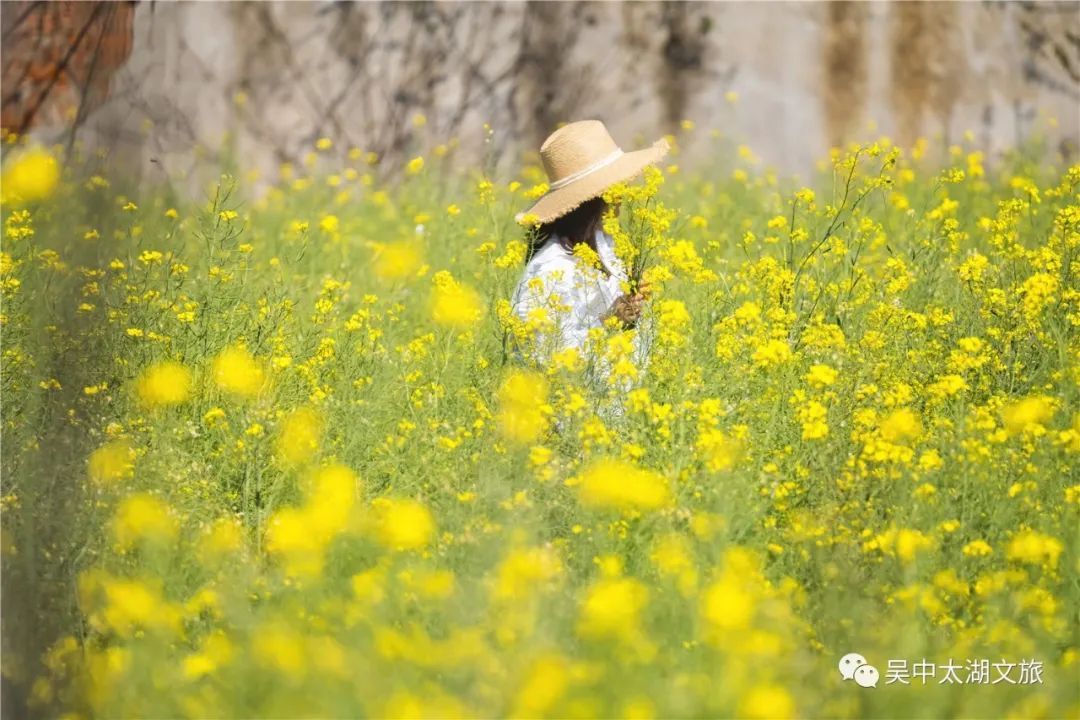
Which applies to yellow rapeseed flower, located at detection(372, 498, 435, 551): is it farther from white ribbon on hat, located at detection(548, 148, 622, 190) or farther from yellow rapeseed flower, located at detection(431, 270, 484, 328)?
white ribbon on hat, located at detection(548, 148, 622, 190)

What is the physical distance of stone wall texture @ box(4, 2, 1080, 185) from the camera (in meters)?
7.19

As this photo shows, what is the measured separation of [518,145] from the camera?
736 centimetres

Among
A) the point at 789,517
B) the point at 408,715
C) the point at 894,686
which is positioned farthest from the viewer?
the point at 789,517

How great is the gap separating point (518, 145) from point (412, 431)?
4096 millimetres

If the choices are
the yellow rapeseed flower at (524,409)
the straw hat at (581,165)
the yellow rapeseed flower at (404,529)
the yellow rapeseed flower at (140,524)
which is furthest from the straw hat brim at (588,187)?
the yellow rapeseed flower at (140,524)

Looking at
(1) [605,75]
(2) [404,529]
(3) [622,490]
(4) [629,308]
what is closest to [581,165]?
(4) [629,308]

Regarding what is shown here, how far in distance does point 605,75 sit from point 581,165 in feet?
10.6

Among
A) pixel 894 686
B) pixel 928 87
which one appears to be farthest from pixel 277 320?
pixel 928 87

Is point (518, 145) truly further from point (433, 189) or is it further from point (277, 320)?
point (277, 320)

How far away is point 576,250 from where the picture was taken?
381 cm

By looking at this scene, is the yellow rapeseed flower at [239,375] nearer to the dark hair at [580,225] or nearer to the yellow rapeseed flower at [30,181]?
the dark hair at [580,225]

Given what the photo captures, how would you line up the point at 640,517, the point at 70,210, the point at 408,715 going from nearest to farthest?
the point at 408,715
the point at 640,517
the point at 70,210

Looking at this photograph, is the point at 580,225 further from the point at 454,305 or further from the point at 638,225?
the point at 454,305

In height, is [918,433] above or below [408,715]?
above
